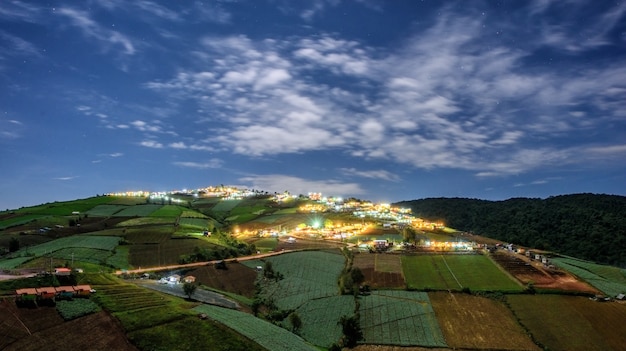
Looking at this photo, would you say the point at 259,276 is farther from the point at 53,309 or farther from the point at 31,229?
the point at 31,229

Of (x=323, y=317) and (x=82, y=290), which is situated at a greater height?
(x=82, y=290)

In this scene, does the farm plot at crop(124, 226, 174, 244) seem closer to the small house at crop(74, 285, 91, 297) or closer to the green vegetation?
the small house at crop(74, 285, 91, 297)

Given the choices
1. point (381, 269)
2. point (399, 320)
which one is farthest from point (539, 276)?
point (399, 320)

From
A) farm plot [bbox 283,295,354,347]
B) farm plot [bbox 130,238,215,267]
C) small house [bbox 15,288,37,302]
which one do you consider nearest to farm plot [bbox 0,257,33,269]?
farm plot [bbox 130,238,215,267]

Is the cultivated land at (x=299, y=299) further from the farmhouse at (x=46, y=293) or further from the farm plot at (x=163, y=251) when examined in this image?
the farmhouse at (x=46, y=293)

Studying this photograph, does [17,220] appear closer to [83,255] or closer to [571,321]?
[83,255]
